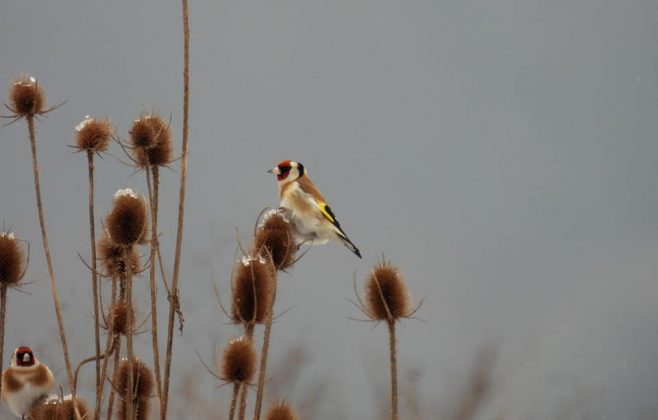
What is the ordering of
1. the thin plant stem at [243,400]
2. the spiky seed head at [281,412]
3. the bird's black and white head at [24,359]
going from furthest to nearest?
the bird's black and white head at [24,359], the spiky seed head at [281,412], the thin plant stem at [243,400]

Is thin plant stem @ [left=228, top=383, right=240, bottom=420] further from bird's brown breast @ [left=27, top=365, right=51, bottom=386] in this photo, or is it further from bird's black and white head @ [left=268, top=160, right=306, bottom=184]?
bird's black and white head @ [left=268, top=160, right=306, bottom=184]

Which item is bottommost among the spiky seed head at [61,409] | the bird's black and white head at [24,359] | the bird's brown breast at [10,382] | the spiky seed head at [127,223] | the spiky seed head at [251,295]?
Result: the spiky seed head at [61,409]

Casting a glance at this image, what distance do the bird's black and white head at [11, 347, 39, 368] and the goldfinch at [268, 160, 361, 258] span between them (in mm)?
2089

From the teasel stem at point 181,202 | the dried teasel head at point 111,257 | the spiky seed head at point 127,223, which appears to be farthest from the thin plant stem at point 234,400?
the dried teasel head at point 111,257

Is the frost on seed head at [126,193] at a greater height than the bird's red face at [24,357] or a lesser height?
greater

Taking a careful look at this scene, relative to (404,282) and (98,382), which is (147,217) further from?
(404,282)

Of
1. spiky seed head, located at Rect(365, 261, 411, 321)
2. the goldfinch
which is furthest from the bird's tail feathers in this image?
spiky seed head, located at Rect(365, 261, 411, 321)

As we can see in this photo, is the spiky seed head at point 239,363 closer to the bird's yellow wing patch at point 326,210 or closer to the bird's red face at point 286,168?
the bird's yellow wing patch at point 326,210

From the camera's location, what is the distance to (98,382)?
171 inches

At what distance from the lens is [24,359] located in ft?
18.2

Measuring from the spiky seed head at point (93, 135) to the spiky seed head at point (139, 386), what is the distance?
1424 millimetres

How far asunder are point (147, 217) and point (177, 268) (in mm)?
881

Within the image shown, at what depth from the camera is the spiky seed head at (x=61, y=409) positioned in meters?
4.54

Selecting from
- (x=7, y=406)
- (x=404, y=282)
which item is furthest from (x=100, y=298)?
(x=404, y=282)
